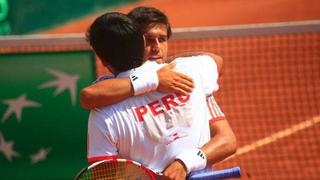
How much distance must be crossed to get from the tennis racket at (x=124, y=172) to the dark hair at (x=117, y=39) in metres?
0.48

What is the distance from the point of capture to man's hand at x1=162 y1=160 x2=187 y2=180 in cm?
→ 315

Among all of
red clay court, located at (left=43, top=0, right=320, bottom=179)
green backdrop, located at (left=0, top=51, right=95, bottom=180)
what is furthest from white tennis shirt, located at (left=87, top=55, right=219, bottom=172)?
A: red clay court, located at (left=43, top=0, right=320, bottom=179)

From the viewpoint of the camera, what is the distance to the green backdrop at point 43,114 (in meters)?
7.51

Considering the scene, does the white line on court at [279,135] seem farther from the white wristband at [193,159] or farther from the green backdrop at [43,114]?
the white wristband at [193,159]

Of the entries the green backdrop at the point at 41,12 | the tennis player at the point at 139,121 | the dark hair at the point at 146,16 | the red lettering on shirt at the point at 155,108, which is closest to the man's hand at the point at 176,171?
the tennis player at the point at 139,121

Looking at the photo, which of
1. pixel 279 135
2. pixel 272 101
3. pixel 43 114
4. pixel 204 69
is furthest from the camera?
pixel 272 101

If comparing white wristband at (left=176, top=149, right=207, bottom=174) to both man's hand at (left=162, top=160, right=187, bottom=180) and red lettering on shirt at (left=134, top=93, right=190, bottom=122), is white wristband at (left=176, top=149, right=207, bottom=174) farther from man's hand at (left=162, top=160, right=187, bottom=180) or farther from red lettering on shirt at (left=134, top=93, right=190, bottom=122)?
red lettering on shirt at (left=134, top=93, right=190, bottom=122)

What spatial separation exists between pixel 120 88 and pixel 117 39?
0.73ft

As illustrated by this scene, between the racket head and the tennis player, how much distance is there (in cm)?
9

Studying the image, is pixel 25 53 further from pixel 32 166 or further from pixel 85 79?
pixel 32 166

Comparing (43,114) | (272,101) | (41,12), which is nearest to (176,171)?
(43,114)

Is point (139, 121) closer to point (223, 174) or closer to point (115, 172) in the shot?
point (115, 172)

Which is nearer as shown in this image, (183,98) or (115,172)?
(115,172)

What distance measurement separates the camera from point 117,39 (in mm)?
3168
